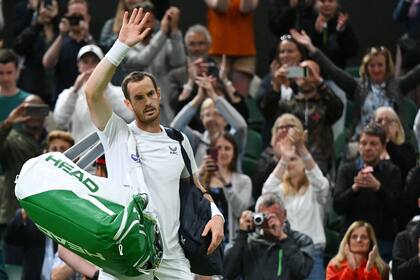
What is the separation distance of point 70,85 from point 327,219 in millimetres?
3069

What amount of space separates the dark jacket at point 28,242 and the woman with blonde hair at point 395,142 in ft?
9.81

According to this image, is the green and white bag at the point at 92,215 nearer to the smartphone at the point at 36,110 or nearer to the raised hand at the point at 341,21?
the smartphone at the point at 36,110

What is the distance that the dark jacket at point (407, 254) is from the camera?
33.0 feet

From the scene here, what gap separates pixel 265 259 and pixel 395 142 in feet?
7.24

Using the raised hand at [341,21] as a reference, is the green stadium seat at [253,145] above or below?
below

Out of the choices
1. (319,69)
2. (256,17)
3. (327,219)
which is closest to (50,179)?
(327,219)

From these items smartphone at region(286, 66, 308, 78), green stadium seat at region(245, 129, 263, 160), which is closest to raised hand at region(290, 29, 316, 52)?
smartphone at region(286, 66, 308, 78)

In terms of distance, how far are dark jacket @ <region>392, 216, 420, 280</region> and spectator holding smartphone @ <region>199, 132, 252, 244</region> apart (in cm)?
158

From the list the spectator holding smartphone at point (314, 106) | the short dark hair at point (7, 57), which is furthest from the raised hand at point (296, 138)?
the short dark hair at point (7, 57)

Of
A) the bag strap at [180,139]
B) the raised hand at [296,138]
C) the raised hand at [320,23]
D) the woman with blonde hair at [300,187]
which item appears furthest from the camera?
the raised hand at [320,23]

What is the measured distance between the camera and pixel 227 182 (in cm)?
1173

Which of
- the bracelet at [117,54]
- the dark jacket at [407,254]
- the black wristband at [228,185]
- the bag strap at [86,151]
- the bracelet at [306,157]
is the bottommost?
the black wristband at [228,185]

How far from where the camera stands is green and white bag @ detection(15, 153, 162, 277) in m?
7.28

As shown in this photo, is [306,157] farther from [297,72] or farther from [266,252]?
[266,252]
